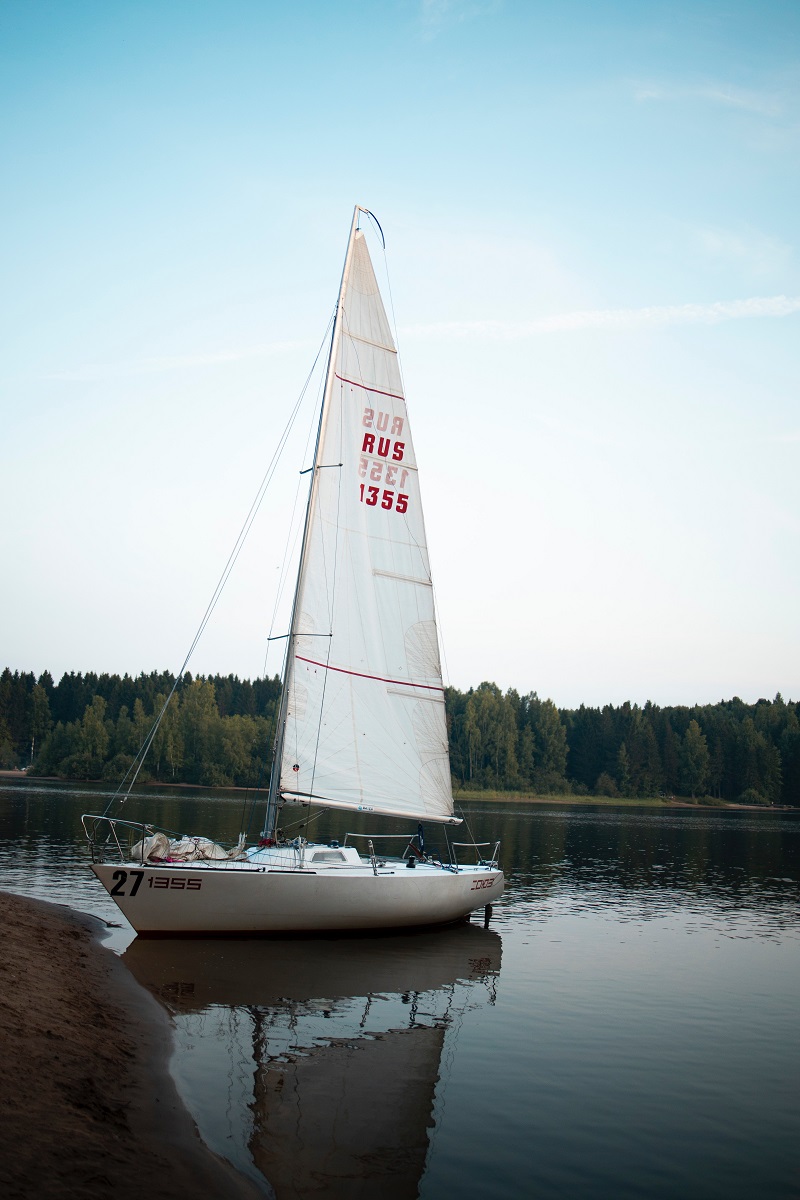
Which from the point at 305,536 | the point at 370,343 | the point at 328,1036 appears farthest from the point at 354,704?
the point at 370,343

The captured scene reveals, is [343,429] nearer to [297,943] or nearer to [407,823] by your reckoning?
[297,943]

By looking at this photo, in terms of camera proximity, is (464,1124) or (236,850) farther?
(236,850)

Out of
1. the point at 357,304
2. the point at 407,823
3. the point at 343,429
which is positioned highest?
the point at 357,304

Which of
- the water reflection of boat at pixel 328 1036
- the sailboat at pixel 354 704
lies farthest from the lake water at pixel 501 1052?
the sailboat at pixel 354 704

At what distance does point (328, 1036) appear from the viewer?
16.2m

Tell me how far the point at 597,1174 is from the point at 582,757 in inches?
6034

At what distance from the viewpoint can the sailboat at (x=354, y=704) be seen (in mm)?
22500

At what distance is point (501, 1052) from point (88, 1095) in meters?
7.74

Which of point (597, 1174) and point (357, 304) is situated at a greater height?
point (357, 304)

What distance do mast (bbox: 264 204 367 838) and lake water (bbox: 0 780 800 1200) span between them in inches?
149

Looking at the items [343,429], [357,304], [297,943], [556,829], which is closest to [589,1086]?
[297,943]

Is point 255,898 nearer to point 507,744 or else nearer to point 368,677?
point 368,677

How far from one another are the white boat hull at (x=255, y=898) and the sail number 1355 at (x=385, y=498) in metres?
10.9

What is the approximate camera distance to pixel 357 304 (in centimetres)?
2756
